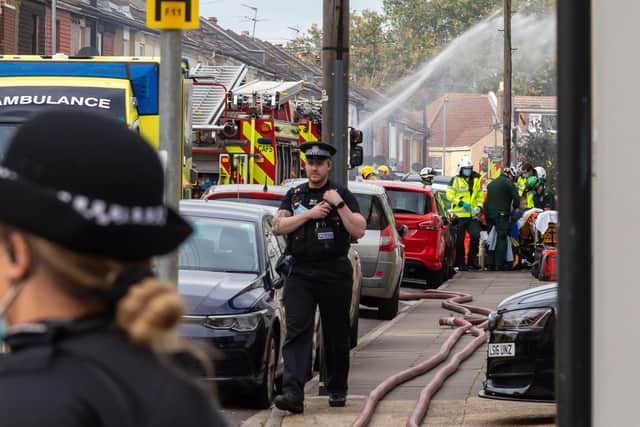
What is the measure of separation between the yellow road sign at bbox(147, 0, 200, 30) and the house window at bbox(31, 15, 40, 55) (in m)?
52.5

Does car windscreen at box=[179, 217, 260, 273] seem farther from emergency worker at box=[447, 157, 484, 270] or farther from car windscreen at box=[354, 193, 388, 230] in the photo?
emergency worker at box=[447, 157, 484, 270]

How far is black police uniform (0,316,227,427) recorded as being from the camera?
200 centimetres

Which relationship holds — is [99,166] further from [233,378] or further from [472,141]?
[472,141]

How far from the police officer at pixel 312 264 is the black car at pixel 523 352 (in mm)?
1086

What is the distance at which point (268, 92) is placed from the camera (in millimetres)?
26453

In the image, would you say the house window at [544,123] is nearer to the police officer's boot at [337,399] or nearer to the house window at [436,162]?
the police officer's boot at [337,399]

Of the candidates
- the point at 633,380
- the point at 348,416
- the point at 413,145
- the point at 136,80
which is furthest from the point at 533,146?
the point at 413,145

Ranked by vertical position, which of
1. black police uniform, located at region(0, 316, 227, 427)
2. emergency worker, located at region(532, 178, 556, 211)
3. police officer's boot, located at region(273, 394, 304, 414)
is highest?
black police uniform, located at region(0, 316, 227, 427)

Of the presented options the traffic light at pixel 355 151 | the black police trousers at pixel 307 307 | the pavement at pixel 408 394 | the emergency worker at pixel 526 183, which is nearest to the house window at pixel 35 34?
the emergency worker at pixel 526 183

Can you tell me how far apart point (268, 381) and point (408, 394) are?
3.85 ft

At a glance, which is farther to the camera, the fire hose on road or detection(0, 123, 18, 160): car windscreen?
detection(0, 123, 18, 160): car windscreen

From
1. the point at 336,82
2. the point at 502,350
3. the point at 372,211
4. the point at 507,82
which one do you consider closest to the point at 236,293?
the point at 502,350

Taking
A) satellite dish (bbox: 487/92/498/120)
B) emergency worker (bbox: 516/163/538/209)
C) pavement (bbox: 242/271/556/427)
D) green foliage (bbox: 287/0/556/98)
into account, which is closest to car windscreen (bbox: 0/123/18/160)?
pavement (bbox: 242/271/556/427)

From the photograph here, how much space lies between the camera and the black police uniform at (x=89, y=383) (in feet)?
6.55
